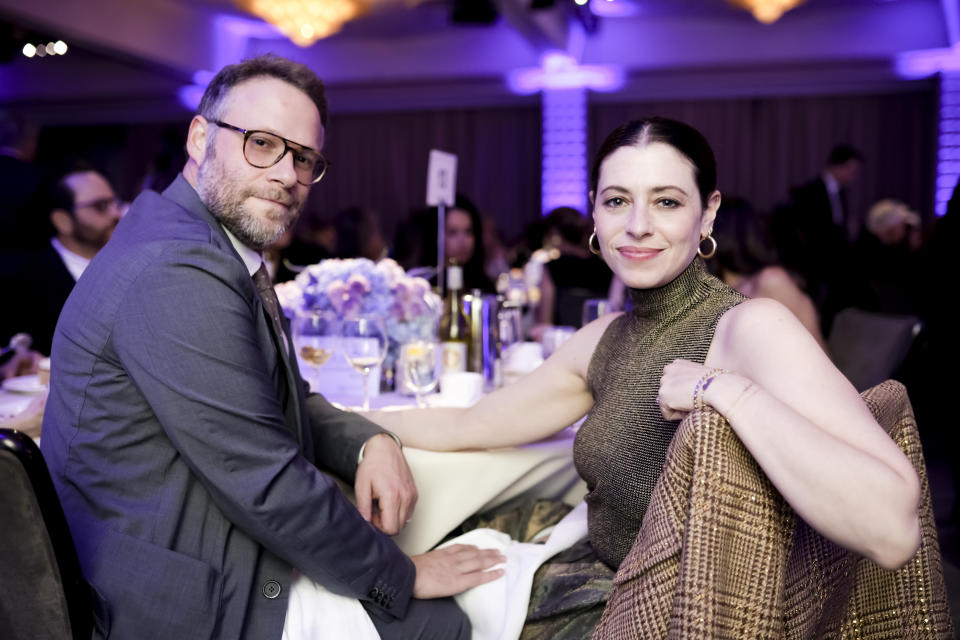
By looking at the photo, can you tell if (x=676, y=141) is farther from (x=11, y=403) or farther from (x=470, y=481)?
(x=11, y=403)

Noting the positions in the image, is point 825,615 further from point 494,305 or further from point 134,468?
point 494,305

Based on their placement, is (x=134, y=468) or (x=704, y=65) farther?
(x=704, y=65)

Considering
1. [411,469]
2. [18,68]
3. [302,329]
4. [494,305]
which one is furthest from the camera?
[18,68]

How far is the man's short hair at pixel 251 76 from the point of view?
1.61 meters

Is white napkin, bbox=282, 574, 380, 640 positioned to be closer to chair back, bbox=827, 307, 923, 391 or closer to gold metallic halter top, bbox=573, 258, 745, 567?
gold metallic halter top, bbox=573, 258, 745, 567

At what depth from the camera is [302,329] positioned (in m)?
2.26

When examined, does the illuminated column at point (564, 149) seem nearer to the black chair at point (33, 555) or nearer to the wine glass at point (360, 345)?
the wine glass at point (360, 345)

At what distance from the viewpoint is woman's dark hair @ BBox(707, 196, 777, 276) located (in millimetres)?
3654

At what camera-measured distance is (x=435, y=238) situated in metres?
5.35

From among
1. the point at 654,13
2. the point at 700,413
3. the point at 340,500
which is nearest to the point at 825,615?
the point at 700,413

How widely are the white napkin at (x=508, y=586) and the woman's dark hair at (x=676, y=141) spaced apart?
0.71m

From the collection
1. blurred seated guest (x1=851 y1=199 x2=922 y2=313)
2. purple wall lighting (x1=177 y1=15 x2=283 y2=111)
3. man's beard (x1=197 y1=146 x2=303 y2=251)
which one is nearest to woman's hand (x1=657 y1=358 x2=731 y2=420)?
man's beard (x1=197 y1=146 x2=303 y2=251)

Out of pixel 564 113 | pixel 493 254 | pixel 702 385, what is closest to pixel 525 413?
pixel 702 385

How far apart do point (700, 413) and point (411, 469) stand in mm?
849
